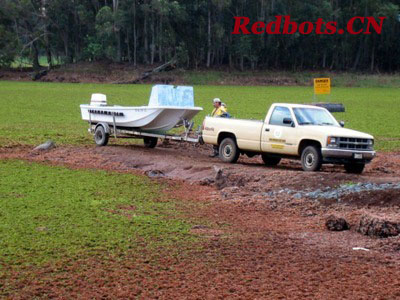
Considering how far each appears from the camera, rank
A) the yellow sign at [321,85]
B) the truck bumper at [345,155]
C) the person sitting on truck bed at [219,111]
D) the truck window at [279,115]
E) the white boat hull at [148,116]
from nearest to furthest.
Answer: the truck bumper at [345,155], the truck window at [279,115], the person sitting on truck bed at [219,111], the white boat hull at [148,116], the yellow sign at [321,85]

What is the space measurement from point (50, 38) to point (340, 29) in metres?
35.6

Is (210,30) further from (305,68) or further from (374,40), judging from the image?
(374,40)

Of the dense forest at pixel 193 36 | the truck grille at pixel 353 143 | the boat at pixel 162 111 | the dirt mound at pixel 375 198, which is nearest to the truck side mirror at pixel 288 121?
the truck grille at pixel 353 143

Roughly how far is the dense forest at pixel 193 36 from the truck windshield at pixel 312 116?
63.2 metres

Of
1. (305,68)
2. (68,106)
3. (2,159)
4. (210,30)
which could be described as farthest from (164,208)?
(305,68)

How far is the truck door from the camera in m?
18.4

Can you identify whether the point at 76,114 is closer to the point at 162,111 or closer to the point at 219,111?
the point at 162,111

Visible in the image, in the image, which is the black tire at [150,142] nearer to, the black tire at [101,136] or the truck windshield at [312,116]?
the black tire at [101,136]

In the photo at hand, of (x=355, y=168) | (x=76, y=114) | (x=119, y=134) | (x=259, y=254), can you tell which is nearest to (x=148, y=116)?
(x=119, y=134)

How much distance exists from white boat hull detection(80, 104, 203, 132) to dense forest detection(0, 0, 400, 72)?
58.3 m

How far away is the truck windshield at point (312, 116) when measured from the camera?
18609 millimetres

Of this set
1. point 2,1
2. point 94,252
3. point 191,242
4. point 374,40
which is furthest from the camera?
point 374,40

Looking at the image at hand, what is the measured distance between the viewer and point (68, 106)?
141 ft

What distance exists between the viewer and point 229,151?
794 inches
